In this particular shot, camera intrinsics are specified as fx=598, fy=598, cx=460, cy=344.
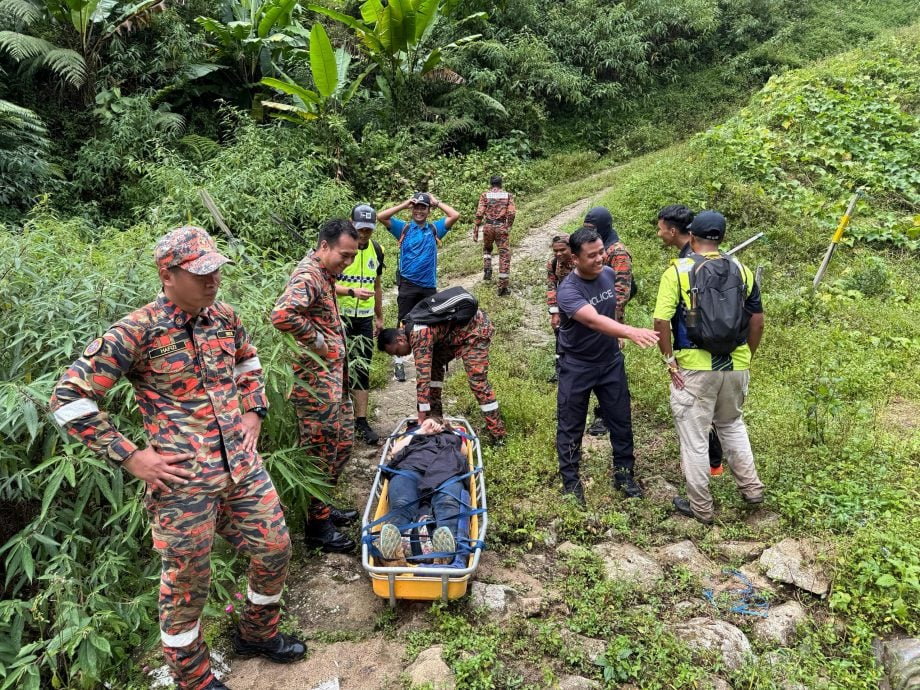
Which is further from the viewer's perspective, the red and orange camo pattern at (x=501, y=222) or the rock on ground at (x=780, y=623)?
the red and orange camo pattern at (x=501, y=222)

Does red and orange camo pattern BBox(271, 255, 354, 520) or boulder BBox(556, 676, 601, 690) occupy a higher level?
red and orange camo pattern BBox(271, 255, 354, 520)

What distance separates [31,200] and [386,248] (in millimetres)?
6262

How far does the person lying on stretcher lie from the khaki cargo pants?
5.23ft

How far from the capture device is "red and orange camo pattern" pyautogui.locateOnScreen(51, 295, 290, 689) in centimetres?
254

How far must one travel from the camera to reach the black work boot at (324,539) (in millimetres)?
4234

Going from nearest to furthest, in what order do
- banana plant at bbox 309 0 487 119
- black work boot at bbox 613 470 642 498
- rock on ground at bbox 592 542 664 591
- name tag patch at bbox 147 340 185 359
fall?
name tag patch at bbox 147 340 185 359 < rock on ground at bbox 592 542 664 591 < black work boot at bbox 613 470 642 498 < banana plant at bbox 309 0 487 119

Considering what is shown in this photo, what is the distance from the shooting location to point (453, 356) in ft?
17.9

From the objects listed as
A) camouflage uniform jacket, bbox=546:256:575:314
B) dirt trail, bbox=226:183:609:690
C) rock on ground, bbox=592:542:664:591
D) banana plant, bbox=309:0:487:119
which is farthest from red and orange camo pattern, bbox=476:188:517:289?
banana plant, bbox=309:0:487:119

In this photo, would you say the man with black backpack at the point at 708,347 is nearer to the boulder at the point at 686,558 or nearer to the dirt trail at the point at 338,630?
the boulder at the point at 686,558

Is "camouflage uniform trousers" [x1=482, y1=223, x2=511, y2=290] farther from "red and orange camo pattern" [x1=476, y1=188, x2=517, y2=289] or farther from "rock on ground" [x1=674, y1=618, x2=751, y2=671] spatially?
"rock on ground" [x1=674, y1=618, x2=751, y2=671]

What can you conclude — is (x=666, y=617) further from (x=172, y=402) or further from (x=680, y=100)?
(x=680, y=100)

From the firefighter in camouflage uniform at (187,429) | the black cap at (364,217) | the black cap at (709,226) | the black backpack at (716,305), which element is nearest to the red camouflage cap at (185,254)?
the firefighter in camouflage uniform at (187,429)

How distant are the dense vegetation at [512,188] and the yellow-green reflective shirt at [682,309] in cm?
111

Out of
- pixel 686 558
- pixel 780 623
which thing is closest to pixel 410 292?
pixel 686 558
